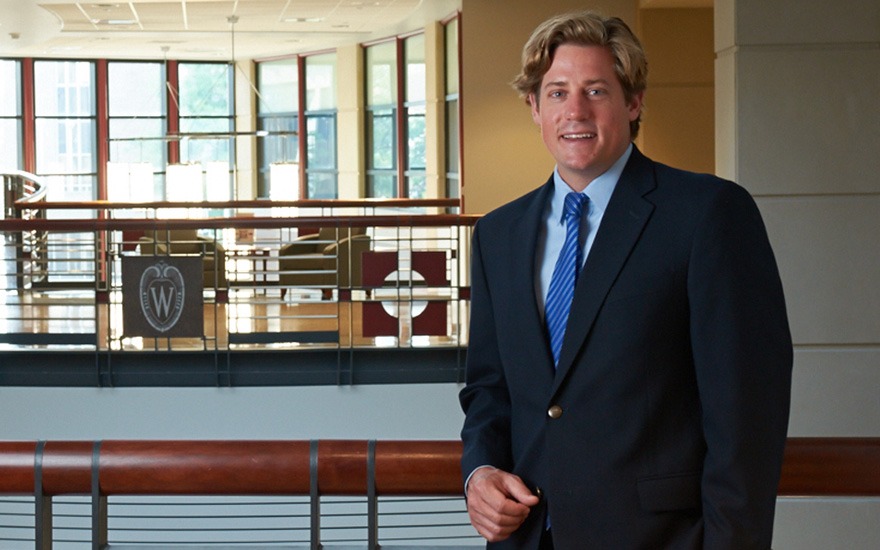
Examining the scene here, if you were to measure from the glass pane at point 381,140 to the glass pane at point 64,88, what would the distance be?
460 cm

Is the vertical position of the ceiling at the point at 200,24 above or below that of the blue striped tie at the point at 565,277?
above

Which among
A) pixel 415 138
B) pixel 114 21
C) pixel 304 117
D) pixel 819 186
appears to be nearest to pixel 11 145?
pixel 304 117

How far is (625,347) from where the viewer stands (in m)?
1.44

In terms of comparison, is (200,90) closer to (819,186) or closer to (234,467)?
(819,186)

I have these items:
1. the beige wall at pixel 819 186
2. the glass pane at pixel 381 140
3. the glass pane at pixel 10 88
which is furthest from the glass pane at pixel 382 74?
the beige wall at pixel 819 186

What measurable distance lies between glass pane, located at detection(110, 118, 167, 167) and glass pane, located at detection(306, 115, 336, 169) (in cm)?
239

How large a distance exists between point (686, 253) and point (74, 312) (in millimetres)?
7578

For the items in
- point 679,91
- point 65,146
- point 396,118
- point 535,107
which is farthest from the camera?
point 65,146

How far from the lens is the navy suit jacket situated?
1.39 metres

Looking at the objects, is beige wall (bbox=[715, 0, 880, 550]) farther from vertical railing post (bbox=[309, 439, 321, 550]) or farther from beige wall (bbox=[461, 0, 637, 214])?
beige wall (bbox=[461, 0, 637, 214])

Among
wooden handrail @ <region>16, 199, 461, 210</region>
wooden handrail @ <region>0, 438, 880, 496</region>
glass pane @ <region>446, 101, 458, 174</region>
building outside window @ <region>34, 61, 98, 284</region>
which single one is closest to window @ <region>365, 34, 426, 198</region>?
glass pane @ <region>446, 101, 458, 174</region>

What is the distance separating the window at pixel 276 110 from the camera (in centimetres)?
1548

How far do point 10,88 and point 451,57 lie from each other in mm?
7589

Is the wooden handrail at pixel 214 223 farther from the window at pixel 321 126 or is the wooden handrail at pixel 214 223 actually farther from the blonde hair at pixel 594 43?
the window at pixel 321 126
